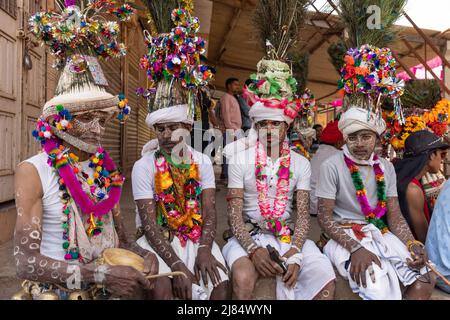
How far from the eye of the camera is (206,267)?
113 inches

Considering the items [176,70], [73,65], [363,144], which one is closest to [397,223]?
[363,144]

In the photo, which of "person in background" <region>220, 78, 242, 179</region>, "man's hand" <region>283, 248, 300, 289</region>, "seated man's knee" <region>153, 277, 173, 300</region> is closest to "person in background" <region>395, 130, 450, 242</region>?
"man's hand" <region>283, 248, 300, 289</region>

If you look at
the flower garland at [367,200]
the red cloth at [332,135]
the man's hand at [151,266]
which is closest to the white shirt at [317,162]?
the red cloth at [332,135]

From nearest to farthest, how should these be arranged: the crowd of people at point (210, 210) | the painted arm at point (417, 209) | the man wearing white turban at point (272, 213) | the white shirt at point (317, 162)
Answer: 1. the crowd of people at point (210, 210)
2. the man wearing white turban at point (272, 213)
3. the painted arm at point (417, 209)
4. the white shirt at point (317, 162)

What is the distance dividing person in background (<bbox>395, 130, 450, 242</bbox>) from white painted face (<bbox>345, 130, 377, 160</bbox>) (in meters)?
0.67

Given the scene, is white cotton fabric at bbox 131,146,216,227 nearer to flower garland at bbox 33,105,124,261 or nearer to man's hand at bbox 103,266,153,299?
flower garland at bbox 33,105,124,261

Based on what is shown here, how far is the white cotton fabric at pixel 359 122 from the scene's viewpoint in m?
3.40

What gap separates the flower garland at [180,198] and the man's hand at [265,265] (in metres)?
0.51

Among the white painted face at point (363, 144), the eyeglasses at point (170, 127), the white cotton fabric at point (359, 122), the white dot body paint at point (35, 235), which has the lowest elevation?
the white dot body paint at point (35, 235)

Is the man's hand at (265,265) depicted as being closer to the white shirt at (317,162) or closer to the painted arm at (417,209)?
the painted arm at (417,209)

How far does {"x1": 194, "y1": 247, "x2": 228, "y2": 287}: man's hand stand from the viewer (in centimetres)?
285

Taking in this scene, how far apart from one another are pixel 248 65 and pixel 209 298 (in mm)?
14219

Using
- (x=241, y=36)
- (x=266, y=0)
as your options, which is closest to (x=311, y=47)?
(x=241, y=36)

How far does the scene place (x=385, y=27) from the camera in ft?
13.6
